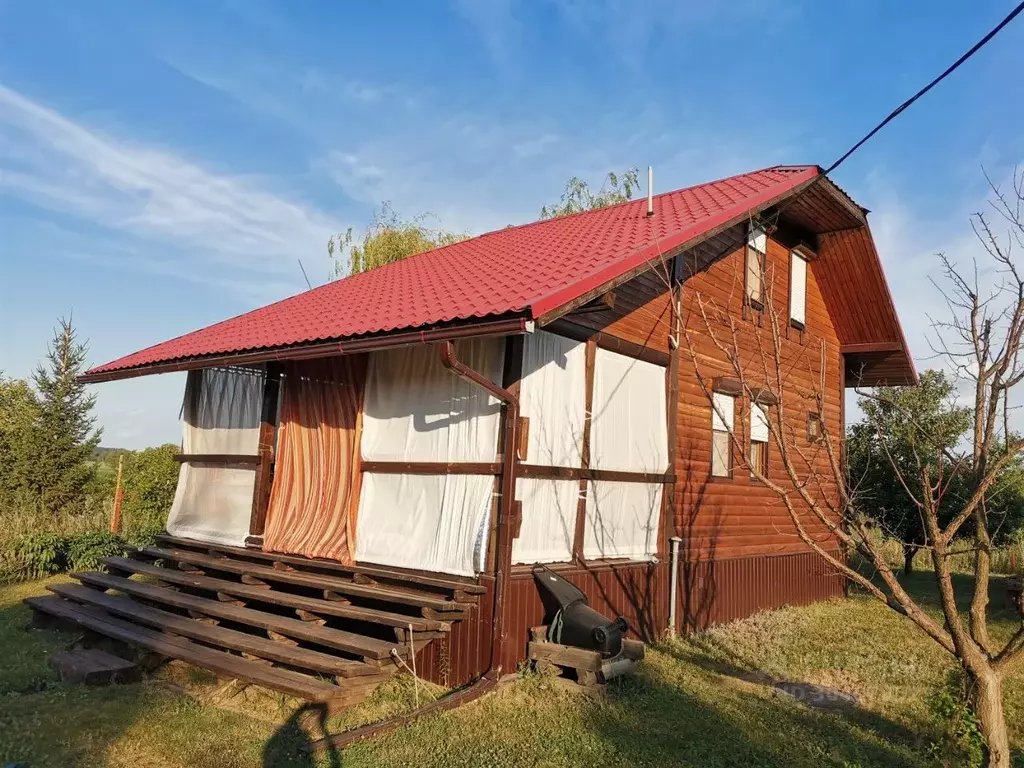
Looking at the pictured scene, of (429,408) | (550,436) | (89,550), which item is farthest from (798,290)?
(89,550)

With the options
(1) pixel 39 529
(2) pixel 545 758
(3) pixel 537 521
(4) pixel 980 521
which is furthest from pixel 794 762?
(1) pixel 39 529

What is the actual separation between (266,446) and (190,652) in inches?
115

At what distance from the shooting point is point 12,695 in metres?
6.34

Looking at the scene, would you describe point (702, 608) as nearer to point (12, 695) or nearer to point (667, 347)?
point (667, 347)

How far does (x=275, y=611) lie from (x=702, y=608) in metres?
5.06

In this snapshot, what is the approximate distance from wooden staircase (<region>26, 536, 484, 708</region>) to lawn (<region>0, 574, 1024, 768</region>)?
27cm

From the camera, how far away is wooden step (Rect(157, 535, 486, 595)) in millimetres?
6680

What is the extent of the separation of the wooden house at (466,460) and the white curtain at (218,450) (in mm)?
35

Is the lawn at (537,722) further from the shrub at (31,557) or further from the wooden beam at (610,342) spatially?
the shrub at (31,557)

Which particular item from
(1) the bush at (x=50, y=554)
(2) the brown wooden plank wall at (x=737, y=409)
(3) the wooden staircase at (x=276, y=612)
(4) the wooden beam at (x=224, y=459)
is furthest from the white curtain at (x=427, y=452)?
(1) the bush at (x=50, y=554)

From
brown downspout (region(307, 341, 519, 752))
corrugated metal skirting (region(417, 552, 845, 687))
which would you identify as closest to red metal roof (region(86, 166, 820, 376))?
brown downspout (region(307, 341, 519, 752))

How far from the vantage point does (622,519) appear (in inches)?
329

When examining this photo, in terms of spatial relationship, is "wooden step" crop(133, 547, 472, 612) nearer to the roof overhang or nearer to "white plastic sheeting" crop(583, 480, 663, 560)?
"white plastic sheeting" crop(583, 480, 663, 560)

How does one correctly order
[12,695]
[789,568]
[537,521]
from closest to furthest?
1. [12,695]
2. [537,521]
3. [789,568]
